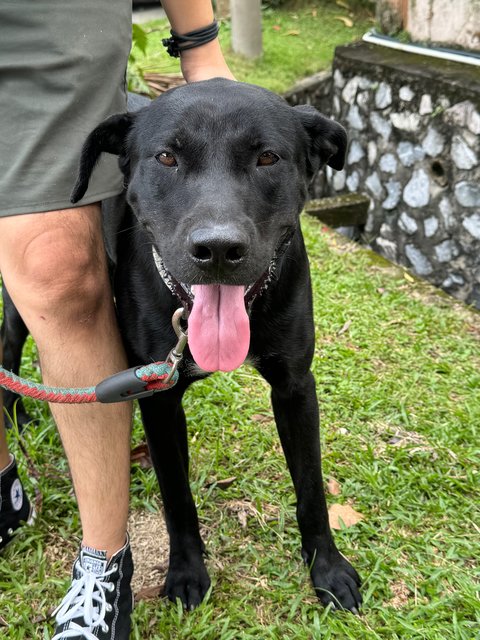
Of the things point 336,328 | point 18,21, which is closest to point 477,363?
point 336,328

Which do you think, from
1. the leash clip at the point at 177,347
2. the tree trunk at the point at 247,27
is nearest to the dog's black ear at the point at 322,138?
the leash clip at the point at 177,347

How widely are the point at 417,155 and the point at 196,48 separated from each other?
2924mm

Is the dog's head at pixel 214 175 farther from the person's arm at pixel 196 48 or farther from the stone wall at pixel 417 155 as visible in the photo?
the stone wall at pixel 417 155

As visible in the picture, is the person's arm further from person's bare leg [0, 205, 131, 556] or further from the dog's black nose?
the dog's black nose

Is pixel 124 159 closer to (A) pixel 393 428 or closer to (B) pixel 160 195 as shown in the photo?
(B) pixel 160 195

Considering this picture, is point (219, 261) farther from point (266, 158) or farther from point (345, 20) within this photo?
point (345, 20)

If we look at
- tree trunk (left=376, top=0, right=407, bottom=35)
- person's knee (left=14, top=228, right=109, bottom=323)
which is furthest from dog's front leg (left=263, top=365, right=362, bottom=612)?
tree trunk (left=376, top=0, right=407, bottom=35)

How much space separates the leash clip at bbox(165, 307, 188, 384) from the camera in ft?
6.43

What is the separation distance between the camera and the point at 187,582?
7.86 ft

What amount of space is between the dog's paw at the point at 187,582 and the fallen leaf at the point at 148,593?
0.05 meters

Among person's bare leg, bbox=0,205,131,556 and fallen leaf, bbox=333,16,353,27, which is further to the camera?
fallen leaf, bbox=333,16,353,27

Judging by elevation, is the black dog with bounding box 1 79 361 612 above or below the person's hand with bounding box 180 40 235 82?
below

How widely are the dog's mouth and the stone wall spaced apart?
3084 millimetres

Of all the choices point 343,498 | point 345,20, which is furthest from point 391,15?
point 343,498
